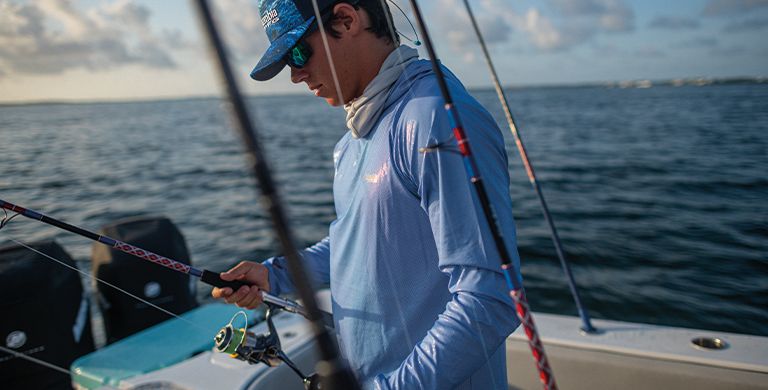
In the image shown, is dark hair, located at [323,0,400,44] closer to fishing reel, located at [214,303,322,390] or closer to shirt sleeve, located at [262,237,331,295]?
shirt sleeve, located at [262,237,331,295]

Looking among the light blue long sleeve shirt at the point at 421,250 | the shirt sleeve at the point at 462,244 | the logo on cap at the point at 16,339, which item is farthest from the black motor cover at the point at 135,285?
the shirt sleeve at the point at 462,244

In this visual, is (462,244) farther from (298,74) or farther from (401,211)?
(298,74)

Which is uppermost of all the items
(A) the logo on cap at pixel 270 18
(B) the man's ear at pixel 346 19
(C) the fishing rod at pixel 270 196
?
(A) the logo on cap at pixel 270 18

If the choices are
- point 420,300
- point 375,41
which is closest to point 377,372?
point 420,300

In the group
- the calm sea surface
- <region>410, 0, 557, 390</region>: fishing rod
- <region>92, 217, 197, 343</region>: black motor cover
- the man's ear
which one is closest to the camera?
<region>410, 0, 557, 390</region>: fishing rod

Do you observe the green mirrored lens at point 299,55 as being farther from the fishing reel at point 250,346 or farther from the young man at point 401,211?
the fishing reel at point 250,346

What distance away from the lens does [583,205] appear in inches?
369

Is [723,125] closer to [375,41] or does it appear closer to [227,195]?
[227,195]

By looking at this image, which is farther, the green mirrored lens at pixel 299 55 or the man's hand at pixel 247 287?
the man's hand at pixel 247 287

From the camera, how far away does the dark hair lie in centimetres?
142

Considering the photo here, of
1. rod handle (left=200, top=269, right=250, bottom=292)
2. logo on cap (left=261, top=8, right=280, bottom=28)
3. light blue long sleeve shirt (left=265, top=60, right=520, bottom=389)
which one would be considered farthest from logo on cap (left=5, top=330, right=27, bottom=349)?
logo on cap (left=261, top=8, right=280, bottom=28)

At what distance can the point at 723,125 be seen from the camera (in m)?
22.0

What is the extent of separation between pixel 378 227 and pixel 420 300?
23 centimetres

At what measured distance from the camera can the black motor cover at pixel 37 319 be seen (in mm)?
3287
